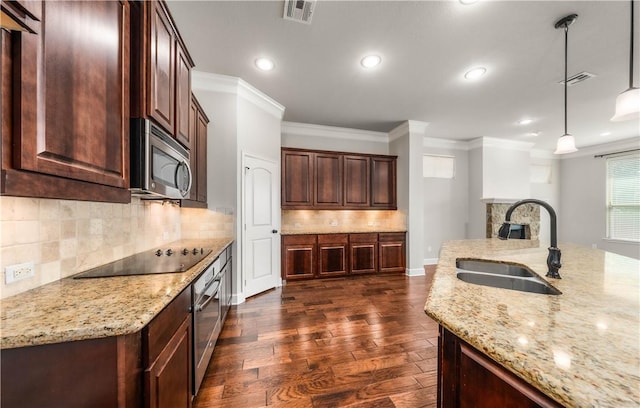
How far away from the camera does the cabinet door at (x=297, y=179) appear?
166 inches

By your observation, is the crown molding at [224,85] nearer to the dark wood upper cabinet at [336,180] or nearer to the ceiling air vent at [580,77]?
the dark wood upper cabinet at [336,180]

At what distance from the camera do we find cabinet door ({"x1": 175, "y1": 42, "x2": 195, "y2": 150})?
1.62m

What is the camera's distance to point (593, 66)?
2693mm

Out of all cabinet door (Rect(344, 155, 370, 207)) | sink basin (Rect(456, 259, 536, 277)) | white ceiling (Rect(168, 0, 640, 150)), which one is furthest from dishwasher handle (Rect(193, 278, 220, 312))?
cabinet door (Rect(344, 155, 370, 207))

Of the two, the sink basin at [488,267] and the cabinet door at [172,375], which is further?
the sink basin at [488,267]

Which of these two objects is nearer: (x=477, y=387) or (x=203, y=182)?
(x=477, y=387)

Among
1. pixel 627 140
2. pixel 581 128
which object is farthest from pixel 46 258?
pixel 627 140

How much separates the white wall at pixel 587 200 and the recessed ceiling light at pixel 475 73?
213 inches

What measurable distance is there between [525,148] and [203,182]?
7.16m

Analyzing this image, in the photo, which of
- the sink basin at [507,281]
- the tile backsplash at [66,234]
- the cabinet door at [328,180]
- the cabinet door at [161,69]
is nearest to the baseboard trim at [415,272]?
the cabinet door at [328,180]

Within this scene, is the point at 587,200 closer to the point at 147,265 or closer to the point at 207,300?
the point at 207,300

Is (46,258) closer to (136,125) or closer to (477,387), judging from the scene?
(136,125)

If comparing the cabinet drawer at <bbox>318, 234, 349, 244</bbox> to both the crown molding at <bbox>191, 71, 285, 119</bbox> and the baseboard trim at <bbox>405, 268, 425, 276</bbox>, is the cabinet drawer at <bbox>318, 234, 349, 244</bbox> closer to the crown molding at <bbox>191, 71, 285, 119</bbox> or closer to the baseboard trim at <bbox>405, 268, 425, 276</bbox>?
the baseboard trim at <bbox>405, 268, 425, 276</bbox>

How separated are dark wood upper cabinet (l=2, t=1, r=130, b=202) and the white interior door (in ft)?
6.95
